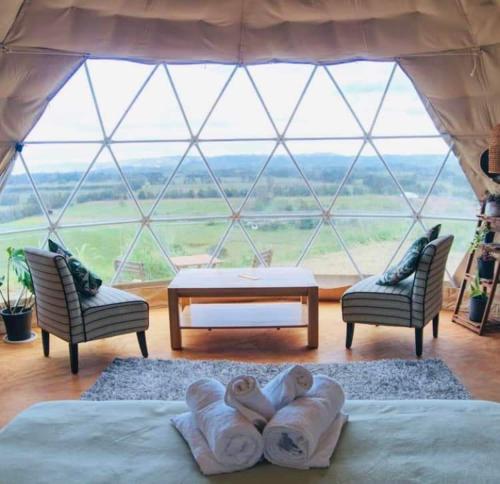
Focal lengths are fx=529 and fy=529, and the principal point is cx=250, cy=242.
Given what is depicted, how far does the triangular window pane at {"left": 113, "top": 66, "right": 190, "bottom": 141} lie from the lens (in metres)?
5.69

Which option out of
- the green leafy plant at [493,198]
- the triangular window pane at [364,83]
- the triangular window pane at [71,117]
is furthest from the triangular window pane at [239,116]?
the green leafy plant at [493,198]

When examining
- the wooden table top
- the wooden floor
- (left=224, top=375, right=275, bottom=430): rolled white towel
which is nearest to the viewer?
(left=224, top=375, right=275, bottom=430): rolled white towel

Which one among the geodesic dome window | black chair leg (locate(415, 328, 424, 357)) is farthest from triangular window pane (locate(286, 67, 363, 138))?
black chair leg (locate(415, 328, 424, 357))

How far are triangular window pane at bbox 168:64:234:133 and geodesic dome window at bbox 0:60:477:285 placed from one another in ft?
0.04

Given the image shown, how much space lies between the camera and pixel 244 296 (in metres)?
4.62

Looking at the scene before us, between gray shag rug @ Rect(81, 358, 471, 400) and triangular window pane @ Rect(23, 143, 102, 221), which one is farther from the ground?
triangular window pane @ Rect(23, 143, 102, 221)

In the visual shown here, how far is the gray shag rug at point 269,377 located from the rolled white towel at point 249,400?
6.19ft

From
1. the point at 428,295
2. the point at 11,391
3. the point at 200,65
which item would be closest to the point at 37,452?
the point at 11,391

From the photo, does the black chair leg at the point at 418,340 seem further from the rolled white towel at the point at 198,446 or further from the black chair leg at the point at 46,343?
the black chair leg at the point at 46,343

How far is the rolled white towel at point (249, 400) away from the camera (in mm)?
1789

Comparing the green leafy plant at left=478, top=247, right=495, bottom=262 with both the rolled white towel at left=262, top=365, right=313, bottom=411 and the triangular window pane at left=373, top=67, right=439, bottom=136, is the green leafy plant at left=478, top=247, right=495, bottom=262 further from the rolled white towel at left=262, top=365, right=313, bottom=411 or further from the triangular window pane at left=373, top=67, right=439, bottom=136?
the rolled white towel at left=262, top=365, right=313, bottom=411

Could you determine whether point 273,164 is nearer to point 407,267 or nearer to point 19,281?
point 407,267

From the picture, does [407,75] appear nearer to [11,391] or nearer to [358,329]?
[358,329]

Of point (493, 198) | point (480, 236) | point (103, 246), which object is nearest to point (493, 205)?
point (493, 198)
